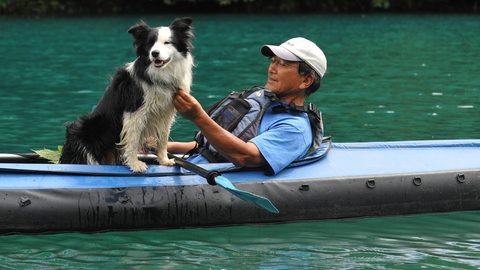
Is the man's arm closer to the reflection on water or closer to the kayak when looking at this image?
the kayak

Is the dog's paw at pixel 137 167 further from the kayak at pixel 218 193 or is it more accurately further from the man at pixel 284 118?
the man at pixel 284 118

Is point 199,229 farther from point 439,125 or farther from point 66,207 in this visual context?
point 439,125

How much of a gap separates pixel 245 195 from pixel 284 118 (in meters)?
0.63

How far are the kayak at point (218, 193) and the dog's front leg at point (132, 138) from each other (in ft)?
0.21

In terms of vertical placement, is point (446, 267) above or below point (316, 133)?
below

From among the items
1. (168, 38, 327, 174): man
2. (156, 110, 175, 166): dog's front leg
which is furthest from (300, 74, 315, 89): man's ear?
(156, 110, 175, 166): dog's front leg

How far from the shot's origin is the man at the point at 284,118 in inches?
245

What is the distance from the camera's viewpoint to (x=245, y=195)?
19.8 feet

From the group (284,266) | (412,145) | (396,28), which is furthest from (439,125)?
(396,28)

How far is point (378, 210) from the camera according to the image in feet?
21.9

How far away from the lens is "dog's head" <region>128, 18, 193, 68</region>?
5.88 meters

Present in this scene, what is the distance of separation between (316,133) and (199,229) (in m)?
1.05

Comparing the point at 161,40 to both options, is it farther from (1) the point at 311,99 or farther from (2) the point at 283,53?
(1) the point at 311,99

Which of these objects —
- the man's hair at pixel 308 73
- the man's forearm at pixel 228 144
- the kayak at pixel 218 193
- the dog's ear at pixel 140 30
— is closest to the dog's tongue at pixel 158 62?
the dog's ear at pixel 140 30
